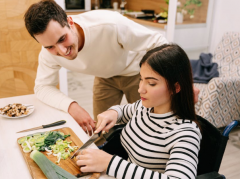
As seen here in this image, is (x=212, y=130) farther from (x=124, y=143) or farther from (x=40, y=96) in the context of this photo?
(x=40, y=96)

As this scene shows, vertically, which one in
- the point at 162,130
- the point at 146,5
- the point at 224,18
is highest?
the point at 146,5

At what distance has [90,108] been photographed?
3271 millimetres

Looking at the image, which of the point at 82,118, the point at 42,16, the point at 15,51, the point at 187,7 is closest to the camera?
the point at 42,16

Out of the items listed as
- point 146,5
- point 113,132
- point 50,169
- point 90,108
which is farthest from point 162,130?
point 146,5

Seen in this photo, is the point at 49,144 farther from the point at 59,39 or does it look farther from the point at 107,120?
the point at 59,39

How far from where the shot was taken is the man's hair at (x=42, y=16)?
117 cm

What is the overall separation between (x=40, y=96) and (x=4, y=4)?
1.13 m

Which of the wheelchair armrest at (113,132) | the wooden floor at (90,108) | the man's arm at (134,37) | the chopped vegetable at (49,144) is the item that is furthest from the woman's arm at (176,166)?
the wooden floor at (90,108)

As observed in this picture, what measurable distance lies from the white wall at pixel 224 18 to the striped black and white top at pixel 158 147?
261 centimetres

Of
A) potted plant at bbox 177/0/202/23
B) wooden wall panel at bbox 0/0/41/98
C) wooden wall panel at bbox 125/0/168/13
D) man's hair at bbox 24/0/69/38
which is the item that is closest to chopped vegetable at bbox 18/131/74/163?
man's hair at bbox 24/0/69/38

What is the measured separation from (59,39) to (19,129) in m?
0.48

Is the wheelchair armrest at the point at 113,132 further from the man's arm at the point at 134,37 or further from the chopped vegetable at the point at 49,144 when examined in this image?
the man's arm at the point at 134,37

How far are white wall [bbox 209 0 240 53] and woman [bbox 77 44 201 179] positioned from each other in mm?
2628

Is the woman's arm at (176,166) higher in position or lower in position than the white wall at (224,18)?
lower
